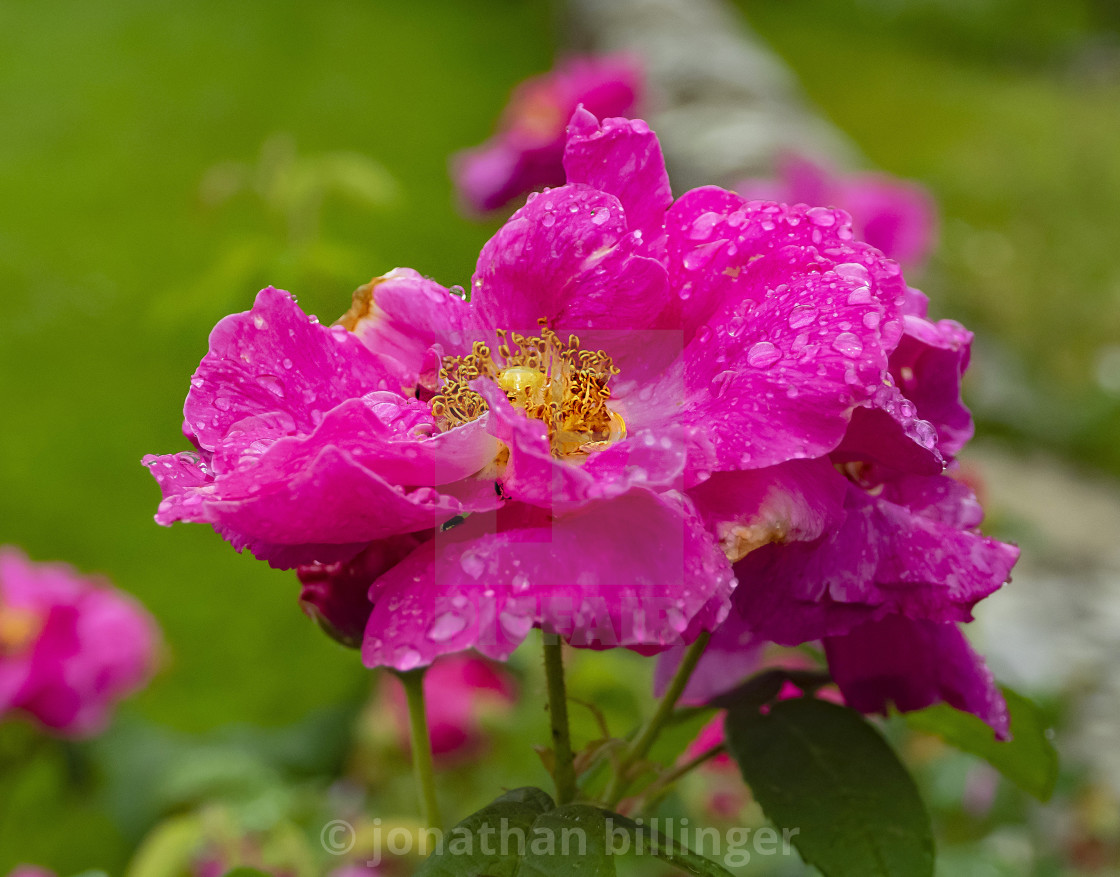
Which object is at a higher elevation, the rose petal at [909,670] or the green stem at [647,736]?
the rose petal at [909,670]

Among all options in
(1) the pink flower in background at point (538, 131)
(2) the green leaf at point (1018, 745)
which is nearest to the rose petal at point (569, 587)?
(2) the green leaf at point (1018, 745)

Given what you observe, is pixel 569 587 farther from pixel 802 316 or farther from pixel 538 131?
pixel 538 131

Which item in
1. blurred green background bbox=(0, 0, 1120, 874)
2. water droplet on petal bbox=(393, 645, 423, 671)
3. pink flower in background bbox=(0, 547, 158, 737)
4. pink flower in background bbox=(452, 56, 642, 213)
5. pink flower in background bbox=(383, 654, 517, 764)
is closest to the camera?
water droplet on petal bbox=(393, 645, 423, 671)

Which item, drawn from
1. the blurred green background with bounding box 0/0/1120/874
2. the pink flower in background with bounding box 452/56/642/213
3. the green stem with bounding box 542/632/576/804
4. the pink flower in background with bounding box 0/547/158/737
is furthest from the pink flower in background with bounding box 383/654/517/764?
the green stem with bounding box 542/632/576/804

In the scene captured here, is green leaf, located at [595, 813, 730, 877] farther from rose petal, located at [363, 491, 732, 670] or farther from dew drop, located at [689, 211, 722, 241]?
dew drop, located at [689, 211, 722, 241]

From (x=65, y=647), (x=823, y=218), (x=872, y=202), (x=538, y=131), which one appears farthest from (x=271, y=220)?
(x=823, y=218)

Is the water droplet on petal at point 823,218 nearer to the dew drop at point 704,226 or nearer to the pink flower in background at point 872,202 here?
the dew drop at point 704,226
